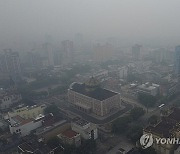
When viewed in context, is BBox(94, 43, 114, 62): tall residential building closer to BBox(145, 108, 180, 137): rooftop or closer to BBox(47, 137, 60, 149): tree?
BBox(145, 108, 180, 137): rooftop

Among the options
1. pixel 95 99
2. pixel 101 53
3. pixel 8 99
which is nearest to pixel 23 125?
pixel 95 99

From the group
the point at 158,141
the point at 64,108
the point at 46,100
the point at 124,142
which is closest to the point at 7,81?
the point at 46,100

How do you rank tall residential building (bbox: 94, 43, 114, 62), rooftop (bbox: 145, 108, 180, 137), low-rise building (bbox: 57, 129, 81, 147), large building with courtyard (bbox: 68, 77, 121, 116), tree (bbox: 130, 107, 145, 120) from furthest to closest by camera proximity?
tall residential building (bbox: 94, 43, 114, 62), large building with courtyard (bbox: 68, 77, 121, 116), tree (bbox: 130, 107, 145, 120), low-rise building (bbox: 57, 129, 81, 147), rooftop (bbox: 145, 108, 180, 137)

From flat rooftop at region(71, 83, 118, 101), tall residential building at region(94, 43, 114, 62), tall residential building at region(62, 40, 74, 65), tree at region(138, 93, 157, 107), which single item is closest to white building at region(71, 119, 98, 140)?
flat rooftop at region(71, 83, 118, 101)

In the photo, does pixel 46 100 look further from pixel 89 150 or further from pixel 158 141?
pixel 158 141

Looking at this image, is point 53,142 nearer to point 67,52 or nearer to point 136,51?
point 136,51

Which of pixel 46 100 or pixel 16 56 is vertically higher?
pixel 16 56
